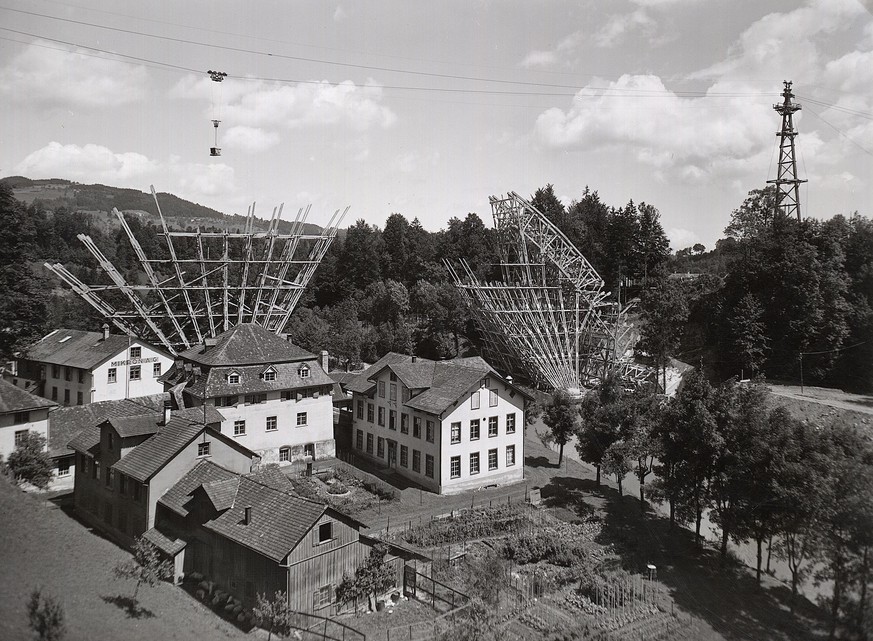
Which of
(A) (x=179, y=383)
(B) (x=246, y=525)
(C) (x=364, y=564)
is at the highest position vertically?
(A) (x=179, y=383)

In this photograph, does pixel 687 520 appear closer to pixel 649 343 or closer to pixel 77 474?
pixel 649 343

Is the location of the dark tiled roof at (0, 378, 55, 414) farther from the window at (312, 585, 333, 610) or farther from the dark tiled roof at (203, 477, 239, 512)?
the window at (312, 585, 333, 610)

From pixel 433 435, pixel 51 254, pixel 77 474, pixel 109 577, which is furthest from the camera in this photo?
pixel 51 254

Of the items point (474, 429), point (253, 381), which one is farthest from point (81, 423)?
point (474, 429)

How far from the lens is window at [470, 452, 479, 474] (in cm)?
3381

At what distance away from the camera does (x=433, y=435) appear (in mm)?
33125

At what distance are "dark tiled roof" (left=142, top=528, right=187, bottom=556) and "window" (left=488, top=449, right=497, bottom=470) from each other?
703 inches

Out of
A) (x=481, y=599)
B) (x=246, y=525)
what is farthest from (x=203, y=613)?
(x=481, y=599)

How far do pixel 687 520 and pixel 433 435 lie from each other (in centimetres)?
1390

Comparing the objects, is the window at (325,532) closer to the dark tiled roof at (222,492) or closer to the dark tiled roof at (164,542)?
the dark tiled roof at (222,492)

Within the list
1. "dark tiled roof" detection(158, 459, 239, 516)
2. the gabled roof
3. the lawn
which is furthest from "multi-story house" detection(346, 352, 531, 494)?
the gabled roof

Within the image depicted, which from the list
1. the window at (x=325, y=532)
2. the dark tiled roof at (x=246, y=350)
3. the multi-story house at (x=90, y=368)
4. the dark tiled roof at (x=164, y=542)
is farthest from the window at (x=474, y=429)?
the multi-story house at (x=90, y=368)

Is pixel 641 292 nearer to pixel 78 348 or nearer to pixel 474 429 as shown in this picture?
pixel 474 429

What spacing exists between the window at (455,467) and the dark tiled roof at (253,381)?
34.1 feet
